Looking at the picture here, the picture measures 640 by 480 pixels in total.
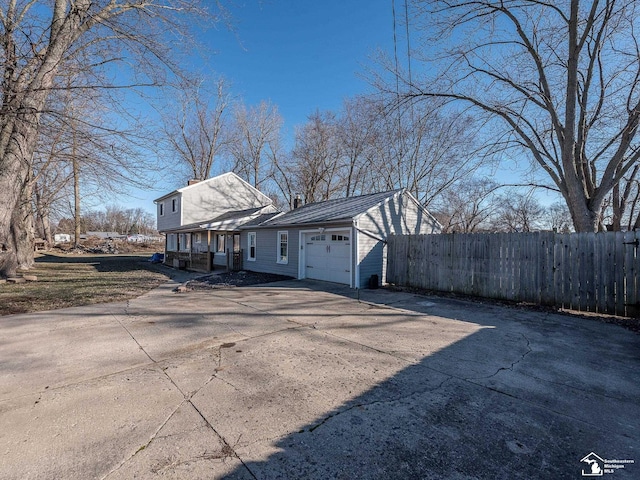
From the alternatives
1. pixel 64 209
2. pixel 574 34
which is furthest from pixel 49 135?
pixel 64 209

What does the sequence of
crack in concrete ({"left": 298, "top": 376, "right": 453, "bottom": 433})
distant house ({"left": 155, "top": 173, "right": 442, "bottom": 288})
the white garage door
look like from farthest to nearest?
the white garage door
distant house ({"left": 155, "top": 173, "right": 442, "bottom": 288})
crack in concrete ({"left": 298, "top": 376, "right": 453, "bottom": 433})

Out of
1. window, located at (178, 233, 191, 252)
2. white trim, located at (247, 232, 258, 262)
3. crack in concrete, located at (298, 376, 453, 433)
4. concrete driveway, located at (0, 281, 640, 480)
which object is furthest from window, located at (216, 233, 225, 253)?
crack in concrete, located at (298, 376, 453, 433)

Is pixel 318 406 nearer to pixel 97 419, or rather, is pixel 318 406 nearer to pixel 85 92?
pixel 97 419

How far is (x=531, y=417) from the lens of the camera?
2920 millimetres

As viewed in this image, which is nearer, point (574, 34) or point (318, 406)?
point (318, 406)

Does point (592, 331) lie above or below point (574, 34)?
below

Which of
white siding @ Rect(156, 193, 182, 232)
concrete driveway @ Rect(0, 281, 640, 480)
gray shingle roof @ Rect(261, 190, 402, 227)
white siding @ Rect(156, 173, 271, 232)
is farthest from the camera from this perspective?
white siding @ Rect(156, 193, 182, 232)

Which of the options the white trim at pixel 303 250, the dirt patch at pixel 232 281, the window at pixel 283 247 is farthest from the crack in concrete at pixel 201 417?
the window at pixel 283 247

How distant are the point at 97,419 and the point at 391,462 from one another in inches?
101

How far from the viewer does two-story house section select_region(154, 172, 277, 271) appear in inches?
706

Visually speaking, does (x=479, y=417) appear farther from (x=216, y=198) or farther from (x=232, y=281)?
(x=216, y=198)

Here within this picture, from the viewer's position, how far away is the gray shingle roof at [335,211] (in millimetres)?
12023

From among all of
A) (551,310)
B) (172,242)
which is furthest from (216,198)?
(551,310)

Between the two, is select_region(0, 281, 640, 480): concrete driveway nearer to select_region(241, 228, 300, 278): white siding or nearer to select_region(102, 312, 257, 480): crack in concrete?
select_region(102, 312, 257, 480): crack in concrete
